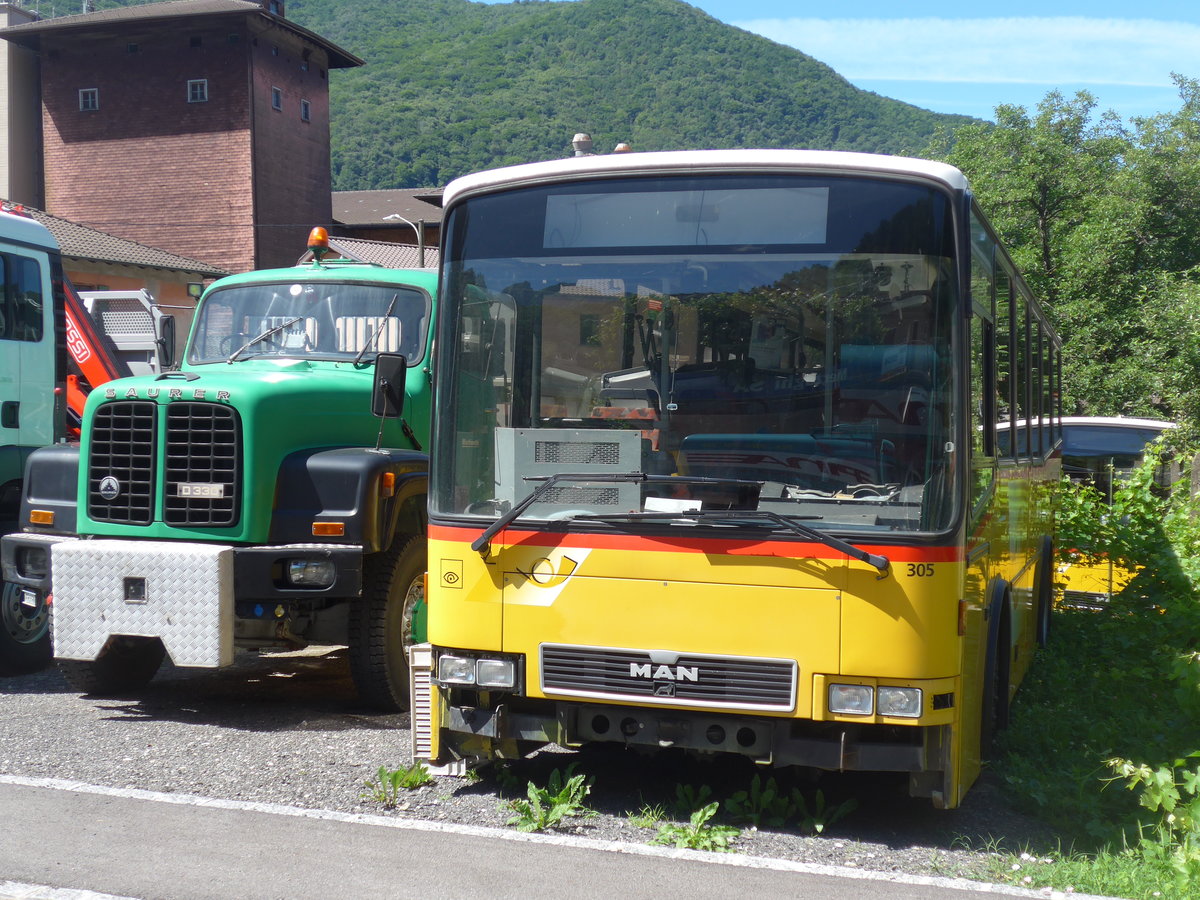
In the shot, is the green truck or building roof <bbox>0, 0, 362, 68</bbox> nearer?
the green truck

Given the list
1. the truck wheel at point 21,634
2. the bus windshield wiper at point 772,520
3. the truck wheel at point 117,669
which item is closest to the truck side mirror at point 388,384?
the truck wheel at point 117,669

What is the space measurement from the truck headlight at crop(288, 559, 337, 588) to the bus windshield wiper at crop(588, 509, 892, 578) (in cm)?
252

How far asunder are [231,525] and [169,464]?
523 millimetres

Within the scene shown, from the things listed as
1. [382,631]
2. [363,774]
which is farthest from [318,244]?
[363,774]

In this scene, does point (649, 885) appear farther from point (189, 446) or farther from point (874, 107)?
point (874, 107)

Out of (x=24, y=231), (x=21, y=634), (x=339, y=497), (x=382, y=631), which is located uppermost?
(x=24, y=231)

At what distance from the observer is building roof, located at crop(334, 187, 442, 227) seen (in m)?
56.3

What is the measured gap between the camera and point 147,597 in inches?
282

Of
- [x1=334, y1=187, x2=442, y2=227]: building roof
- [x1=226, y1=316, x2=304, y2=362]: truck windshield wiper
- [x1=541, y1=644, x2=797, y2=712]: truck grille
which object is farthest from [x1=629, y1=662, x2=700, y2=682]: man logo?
[x1=334, y1=187, x2=442, y2=227]: building roof

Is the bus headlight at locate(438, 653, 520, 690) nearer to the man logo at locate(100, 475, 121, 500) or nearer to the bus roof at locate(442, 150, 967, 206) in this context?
the bus roof at locate(442, 150, 967, 206)

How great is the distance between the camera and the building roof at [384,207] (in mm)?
56344

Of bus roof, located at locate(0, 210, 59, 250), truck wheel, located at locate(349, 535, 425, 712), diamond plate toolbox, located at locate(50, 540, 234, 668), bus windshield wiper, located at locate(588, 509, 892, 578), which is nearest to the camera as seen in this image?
bus windshield wiper, located at locate(588, 509, 892, 578)

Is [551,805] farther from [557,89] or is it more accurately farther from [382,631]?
[557,89]

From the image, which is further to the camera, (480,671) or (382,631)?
(382,631)
